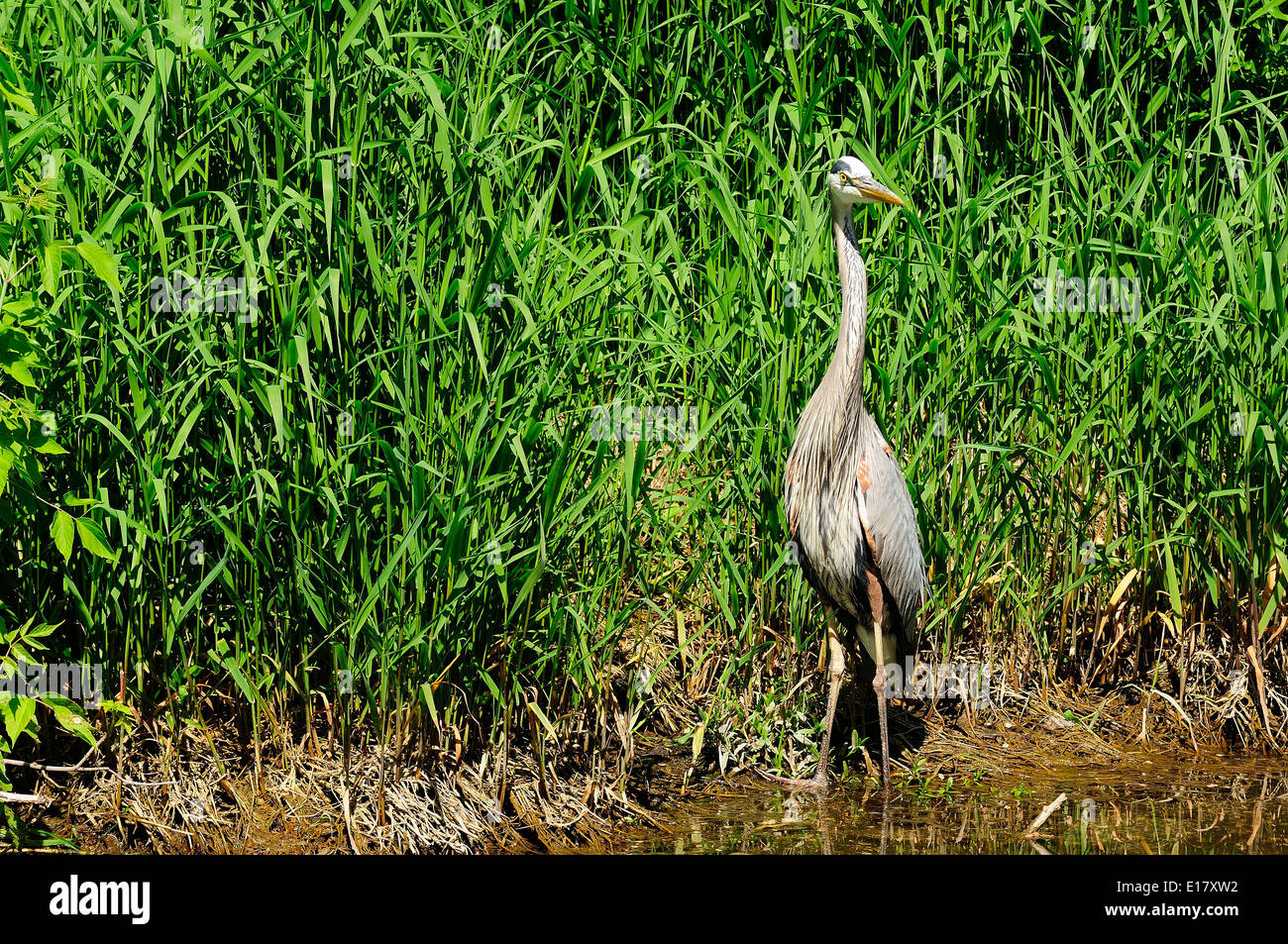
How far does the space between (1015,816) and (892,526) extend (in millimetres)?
895

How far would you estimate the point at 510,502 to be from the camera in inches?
141

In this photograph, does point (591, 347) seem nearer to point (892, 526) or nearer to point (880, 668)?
point (892, 526)

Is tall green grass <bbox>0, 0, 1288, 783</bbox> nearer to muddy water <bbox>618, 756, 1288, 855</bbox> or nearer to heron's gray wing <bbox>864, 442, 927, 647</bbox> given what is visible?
heron's gray wing <bbox>864, 442, 927, 647</bbox>

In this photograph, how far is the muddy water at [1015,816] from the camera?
3719 mm

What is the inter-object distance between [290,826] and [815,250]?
234 centimetres

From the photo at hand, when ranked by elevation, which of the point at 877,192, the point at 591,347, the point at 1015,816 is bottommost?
the point at 1015,816

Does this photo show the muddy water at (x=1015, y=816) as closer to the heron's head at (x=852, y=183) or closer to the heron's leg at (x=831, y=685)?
the heron's leg at (x=831, y=685)

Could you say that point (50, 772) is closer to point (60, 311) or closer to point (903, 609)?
point (60, 311)

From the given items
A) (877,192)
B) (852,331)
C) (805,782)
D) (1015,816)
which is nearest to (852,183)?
(877,192)

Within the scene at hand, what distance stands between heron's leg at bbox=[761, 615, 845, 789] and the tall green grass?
12cm

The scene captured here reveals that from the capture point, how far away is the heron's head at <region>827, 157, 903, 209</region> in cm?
395

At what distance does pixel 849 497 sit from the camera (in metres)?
4.09

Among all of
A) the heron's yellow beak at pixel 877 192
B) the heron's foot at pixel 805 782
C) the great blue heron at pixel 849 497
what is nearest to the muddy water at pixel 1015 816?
the heron's foot at pixel 805 782

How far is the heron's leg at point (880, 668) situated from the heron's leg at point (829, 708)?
11 cm
